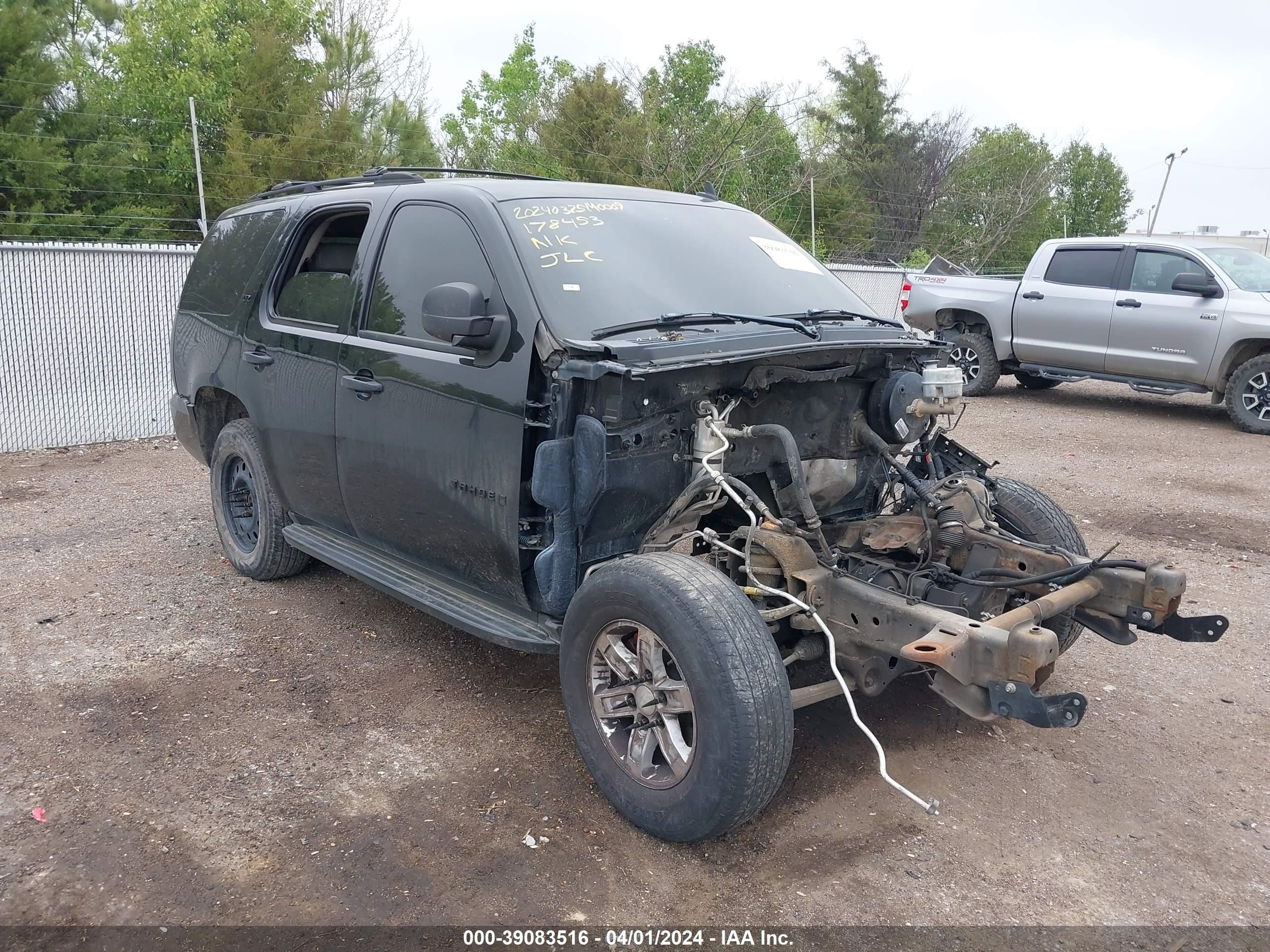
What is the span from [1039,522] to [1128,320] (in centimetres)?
756

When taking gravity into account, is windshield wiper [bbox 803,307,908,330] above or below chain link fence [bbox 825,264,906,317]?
above

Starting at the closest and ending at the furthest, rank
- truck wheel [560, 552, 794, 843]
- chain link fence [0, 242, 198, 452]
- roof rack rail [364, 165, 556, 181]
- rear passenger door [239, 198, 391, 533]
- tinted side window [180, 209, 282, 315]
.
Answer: truck wheel [560, 552, 794, 843] → rear passenger door [239, 198, 391, 533] → roof rack rail [364, 165, 556, 181] → tinted side window [180, 209, 282, 315] → chain link fence [0, 242, 198, 452]

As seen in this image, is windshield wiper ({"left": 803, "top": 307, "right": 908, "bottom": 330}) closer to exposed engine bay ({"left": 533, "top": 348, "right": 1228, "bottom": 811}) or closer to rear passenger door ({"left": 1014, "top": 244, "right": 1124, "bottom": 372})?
exposed engine bay ({"left": 533, "top": 348, "right": 1228, "bottom": 811})

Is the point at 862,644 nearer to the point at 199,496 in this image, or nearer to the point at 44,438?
the point at 199,496

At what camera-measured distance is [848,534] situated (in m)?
3.92

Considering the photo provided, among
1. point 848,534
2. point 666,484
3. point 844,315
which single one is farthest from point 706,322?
point 848,534

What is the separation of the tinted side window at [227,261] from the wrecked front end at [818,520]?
2.44 m

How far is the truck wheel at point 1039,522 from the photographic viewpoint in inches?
163

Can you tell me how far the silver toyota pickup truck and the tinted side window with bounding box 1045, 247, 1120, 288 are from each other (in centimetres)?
1

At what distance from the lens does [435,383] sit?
3846mm

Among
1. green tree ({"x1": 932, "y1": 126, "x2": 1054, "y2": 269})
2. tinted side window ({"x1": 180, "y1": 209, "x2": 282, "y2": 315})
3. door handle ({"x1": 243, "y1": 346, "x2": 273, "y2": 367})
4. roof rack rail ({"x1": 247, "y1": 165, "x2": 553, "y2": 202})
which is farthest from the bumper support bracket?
green tree ({"x1": 932, "y1": 126, "x2": 1054, "y2": 269})

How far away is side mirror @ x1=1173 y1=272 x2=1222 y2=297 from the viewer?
33.4 feet

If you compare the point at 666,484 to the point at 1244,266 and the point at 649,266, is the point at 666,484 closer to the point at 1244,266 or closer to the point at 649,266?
the point at 649,266

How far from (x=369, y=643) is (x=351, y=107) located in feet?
87.8
